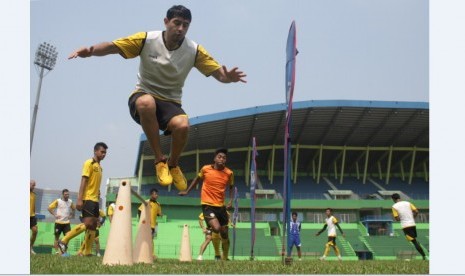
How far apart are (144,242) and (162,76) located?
1960 millimetres

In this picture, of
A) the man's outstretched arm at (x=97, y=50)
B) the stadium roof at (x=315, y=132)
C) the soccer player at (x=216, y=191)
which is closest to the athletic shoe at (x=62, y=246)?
the soccer player at (x=216, y=191)

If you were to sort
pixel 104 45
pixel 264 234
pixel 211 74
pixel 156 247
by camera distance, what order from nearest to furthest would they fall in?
pixel 104 45 → pixel 211 74 → pixel 156 247 → pixel 264 234

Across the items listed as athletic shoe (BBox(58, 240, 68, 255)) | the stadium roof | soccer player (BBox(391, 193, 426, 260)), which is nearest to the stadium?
the stadium roof

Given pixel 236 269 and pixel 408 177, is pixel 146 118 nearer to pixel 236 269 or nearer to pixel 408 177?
pixel 236 269

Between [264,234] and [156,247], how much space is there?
27.4ft

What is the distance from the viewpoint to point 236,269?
4.13 m

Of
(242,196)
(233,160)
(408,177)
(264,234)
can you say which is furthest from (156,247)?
(408,177)

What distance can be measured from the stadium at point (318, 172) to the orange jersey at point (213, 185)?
55.8 ft

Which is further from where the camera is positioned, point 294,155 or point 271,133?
point 294,155

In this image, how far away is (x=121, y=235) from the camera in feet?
13.9

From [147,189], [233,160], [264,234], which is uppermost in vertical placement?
[233,160]

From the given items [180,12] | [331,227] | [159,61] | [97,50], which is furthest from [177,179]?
[331,227]

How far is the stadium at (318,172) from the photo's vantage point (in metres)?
27.3

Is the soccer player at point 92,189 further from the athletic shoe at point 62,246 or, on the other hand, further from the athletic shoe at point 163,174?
the athletic shoe at point 163,174
